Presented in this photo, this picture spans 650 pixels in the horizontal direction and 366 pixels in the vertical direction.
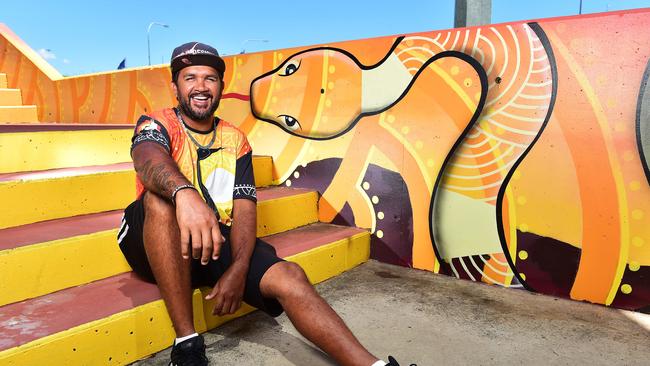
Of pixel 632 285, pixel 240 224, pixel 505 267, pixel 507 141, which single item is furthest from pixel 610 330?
pixel 240 224

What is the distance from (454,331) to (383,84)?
5.75ft

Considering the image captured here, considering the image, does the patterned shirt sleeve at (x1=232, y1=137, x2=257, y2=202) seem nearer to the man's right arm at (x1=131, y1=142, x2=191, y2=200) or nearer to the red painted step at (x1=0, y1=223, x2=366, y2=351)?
the man's right arm at (x1=131, y1=142, x2=191, y2=200)

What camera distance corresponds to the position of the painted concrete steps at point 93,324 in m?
1.52

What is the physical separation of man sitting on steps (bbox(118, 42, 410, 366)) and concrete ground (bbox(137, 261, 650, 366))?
0.98 ft

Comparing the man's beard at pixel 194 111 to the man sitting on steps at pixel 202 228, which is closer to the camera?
the man sitting on steps at pixel 202 228

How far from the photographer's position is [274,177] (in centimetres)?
375

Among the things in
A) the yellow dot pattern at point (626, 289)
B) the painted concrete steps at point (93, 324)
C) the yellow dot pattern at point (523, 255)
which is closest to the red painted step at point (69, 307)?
the painted concrete steps at point (93, 324)

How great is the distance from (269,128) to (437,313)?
2.18 m

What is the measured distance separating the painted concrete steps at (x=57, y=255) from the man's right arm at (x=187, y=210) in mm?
662

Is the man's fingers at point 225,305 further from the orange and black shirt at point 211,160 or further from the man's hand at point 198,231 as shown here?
the orange and black shirt at point 211,160

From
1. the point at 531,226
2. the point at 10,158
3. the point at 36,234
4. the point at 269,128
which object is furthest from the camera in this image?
the point at 269,128

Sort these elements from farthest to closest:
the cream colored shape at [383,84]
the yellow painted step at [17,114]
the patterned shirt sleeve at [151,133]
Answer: the yellow painted step at [17,114], the cream colored shape at [383,84], the patterned shirt sleeve at [151,133]

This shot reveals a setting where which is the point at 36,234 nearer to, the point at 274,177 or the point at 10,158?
the point at 10,158

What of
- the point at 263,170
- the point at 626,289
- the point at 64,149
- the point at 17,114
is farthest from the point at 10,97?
the point at 626,289
